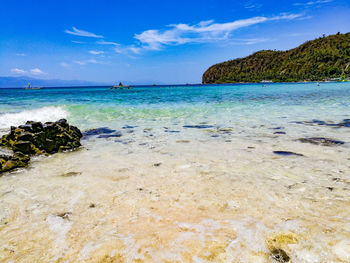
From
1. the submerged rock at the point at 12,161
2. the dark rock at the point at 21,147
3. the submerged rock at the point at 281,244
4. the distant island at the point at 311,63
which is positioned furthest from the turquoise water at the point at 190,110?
the distant island at the point at 311,63

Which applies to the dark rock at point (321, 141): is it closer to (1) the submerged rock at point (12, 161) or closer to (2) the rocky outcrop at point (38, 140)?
(2) the rocky outcrop at point (38, 140)

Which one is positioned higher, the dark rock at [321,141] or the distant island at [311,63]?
the distant island at [311,63]

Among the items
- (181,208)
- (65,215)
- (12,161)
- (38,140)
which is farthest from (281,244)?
(38,140)

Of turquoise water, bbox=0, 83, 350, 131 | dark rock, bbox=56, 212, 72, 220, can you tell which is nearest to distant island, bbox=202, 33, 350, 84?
turquoise water, bbox=0, 83, 350, 131

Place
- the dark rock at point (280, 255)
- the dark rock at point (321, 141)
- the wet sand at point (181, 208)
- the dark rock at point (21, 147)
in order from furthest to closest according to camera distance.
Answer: the dark rock at point (321, 141)
the dark rock at point (21, 147)
the wet sand at point (181, 208)
the dark rock at point (280, 255)

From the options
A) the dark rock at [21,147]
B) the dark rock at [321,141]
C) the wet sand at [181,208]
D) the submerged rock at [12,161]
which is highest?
the dark rock at [21,147]

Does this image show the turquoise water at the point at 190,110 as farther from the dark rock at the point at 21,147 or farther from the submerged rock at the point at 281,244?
the submerged rock at the point at 281,244

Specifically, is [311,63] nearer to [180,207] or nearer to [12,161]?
[180,207]

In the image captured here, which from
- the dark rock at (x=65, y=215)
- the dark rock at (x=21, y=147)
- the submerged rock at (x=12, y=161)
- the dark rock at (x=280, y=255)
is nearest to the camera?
the dark rock at (x=280, y=255)

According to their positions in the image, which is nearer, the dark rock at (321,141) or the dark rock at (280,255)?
the dark rock at (280,255)

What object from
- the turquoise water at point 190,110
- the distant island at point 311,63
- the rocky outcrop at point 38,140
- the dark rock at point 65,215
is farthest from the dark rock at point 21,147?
the distant island at point 311,63

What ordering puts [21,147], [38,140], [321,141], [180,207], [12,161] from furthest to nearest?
[321,141], [38,140], [21,147], [12,161], [180,207]

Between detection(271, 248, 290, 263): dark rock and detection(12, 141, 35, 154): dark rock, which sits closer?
detection(271, 248, 290, 263): dark rock

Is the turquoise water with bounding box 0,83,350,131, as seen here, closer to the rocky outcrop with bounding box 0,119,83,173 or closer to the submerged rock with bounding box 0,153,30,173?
the rocky outcrop with bounding box 0,119,83,173
